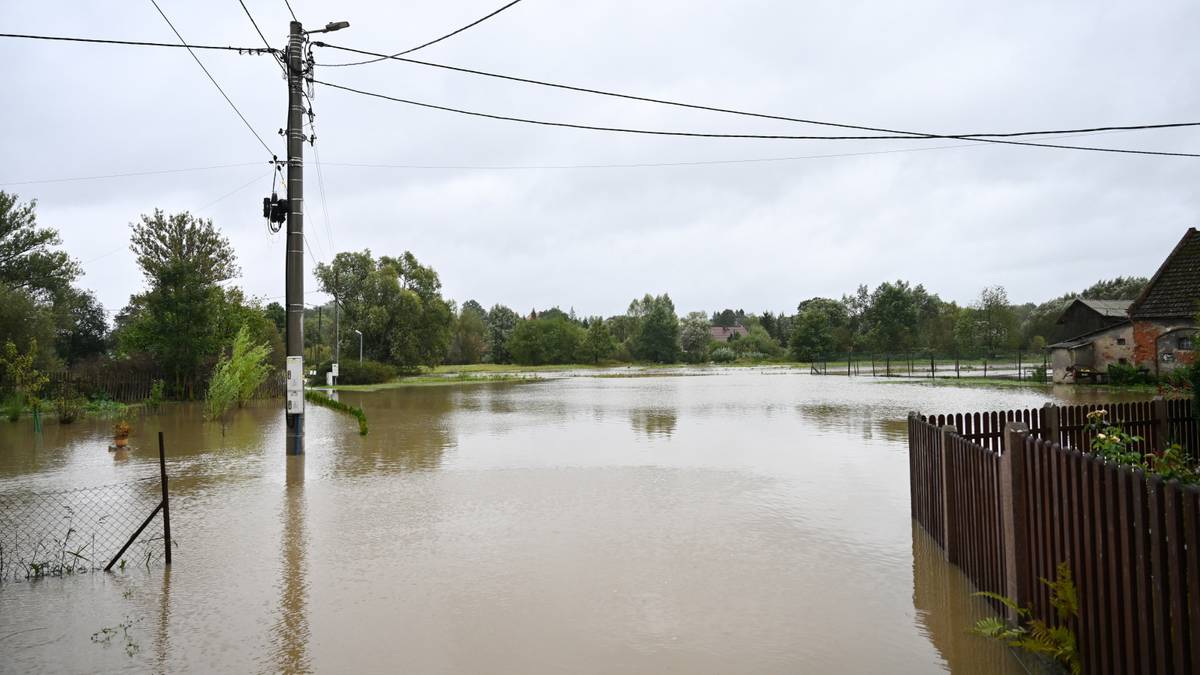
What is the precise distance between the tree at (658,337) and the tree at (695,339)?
90.9 inches

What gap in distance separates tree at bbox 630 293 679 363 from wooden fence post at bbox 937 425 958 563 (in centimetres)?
9025

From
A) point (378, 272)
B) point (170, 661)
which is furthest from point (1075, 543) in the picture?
point (378, 272)

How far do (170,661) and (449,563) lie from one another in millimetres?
2660

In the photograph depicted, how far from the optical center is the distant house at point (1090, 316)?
3753cm

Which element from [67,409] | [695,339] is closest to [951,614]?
[67,409]

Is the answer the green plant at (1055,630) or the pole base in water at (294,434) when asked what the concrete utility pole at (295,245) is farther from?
the green plant at (1055,630)

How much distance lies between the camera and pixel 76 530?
8805mm

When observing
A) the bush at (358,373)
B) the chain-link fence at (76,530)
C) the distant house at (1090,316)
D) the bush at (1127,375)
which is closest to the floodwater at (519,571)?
the chain-link fence at (76,530)

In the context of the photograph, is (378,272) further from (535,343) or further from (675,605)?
(675,605)

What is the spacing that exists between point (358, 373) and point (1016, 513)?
4579 centimetres

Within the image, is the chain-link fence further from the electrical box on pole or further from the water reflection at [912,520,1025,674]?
the water reflection at [912,520,1025,674]

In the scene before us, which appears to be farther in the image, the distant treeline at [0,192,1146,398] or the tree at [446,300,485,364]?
the tree at [446,300,485,364]

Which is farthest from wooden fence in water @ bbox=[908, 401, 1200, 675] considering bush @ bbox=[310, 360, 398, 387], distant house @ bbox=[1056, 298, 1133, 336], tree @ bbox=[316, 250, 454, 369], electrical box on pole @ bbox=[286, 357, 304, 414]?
tree @ bbox=[316, 250, 454, 369]

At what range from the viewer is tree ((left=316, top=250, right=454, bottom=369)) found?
174 feet
